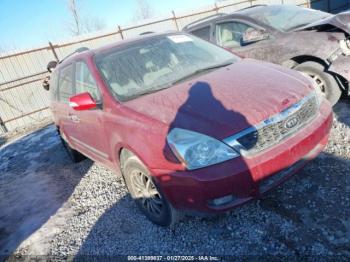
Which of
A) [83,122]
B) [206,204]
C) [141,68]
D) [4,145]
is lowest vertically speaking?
[4,145]

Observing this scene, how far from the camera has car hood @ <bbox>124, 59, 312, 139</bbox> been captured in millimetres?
2424

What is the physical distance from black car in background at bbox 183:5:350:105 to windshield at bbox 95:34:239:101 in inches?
48.9

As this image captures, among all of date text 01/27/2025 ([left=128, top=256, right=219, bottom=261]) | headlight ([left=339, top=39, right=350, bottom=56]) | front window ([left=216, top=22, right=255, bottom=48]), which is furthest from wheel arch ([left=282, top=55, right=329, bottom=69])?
date text 01/27/2025 ([left=128, top=256, right=219, bottom=261])

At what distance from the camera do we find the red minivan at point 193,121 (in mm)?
2344

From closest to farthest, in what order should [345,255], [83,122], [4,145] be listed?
[345,255] < [83,122] < [4,145]

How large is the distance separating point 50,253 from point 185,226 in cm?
150

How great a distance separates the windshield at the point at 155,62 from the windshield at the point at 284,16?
5.53 feet

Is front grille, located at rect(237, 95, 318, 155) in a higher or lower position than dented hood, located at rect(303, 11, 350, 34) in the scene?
lower

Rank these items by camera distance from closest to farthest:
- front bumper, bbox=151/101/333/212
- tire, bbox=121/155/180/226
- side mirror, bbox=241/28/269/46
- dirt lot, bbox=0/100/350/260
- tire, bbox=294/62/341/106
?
front bumper, bbox=151/101/333/212 < dirt lot, bbox=0/100/350/260 < tire, bbox=121/155/180/226 < tire, bbox=294/62/341/106 < side mirror, bbox=241/28/269/46

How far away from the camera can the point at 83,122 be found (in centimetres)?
383

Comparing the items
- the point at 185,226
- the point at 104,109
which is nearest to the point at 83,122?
the point at 104,109

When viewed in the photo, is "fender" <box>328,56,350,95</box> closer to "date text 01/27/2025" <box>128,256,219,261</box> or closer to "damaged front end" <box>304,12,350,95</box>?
"damaged front end" <box>304,12,350,95</box>

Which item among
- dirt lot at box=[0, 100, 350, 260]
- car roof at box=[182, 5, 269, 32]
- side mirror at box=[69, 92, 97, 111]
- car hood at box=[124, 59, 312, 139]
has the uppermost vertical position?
car roof at box=[182, 5, 269, 32]

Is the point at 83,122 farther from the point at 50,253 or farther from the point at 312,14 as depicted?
the point at 312,14
